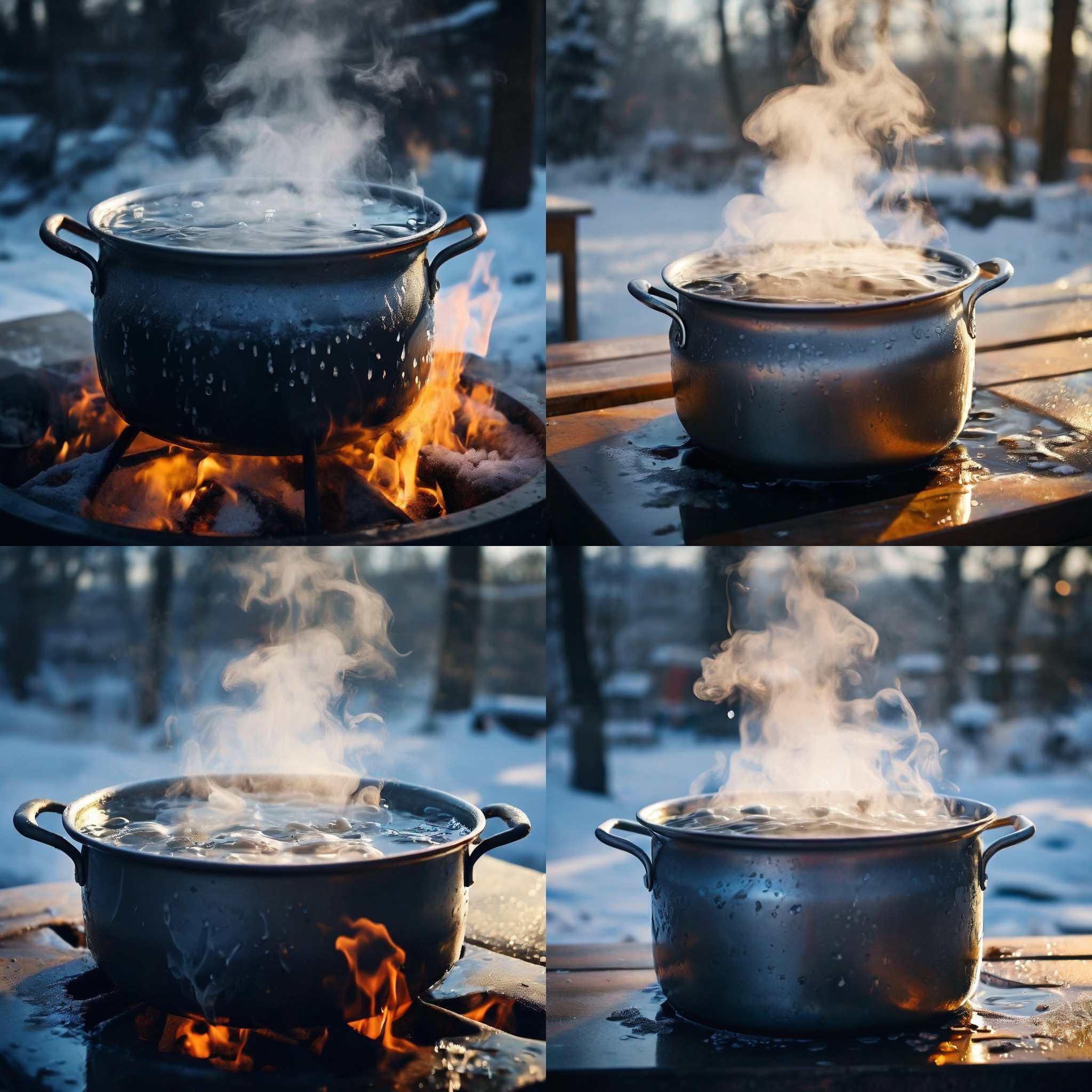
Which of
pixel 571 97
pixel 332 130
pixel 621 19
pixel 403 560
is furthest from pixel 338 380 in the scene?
pixel 621 19

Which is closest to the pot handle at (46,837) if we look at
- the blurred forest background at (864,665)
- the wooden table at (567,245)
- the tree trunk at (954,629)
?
the wooden table at (567,245)

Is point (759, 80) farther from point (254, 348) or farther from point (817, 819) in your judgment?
point (817, 819)

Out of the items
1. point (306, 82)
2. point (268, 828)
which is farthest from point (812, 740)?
point (306, 82)

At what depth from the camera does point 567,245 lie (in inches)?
257

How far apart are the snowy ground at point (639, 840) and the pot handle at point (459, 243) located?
302 cm

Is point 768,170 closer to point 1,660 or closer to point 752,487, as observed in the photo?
point 752,487

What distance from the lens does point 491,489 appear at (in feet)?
10.1

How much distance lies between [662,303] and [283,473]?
1.01m

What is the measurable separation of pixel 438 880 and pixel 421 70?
27.8 ft

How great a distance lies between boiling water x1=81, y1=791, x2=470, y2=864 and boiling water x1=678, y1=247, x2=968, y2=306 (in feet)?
4.13

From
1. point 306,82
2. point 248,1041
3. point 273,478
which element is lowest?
point 248,1041

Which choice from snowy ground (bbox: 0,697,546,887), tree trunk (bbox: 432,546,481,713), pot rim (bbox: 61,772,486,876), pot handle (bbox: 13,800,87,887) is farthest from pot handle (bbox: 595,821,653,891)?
tree trunk (bbox: 432,546,481,713)

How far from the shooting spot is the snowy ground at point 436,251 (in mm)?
6008

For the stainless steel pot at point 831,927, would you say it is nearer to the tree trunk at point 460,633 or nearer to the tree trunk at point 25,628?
the tree trunk at point 460,633
